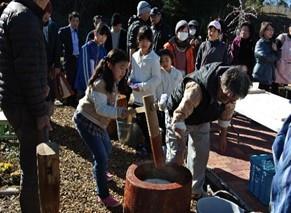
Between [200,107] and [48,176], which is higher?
[200,107]

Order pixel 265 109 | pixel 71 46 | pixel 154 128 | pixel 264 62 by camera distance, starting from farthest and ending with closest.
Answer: pixel 71 46 → pixel 264 62 → pixel 265 109 → pixel 154 128

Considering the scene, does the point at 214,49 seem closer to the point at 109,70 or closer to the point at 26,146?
the point at 109,70

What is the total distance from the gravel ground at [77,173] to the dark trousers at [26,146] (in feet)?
2.35

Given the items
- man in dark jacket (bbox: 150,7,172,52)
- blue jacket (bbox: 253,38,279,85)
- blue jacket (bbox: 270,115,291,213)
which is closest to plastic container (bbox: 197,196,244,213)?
blue jacket (bbox: 270,115,291,213)

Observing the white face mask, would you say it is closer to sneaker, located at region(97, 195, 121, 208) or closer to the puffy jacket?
sneaker, located at region(97, 195, 121, 208)

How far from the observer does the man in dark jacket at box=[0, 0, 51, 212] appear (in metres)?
2.96

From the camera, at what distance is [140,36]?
5098 millimetres

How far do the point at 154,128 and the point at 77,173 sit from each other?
1.73 m

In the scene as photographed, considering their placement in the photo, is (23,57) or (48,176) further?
(23,57)

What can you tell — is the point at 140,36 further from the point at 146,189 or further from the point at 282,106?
the point at 146,189

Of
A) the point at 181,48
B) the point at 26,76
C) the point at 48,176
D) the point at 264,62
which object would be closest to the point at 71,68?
the point at 181,48

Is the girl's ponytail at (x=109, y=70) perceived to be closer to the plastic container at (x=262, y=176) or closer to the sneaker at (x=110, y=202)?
the sneaker at (x=110, y=202)

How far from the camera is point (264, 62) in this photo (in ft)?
23.4

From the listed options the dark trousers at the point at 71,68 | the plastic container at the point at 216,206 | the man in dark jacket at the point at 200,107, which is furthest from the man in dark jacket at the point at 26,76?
the dark trousers at the point at 71,68
